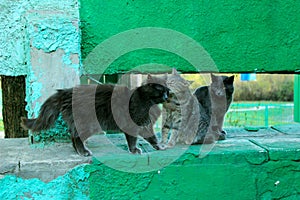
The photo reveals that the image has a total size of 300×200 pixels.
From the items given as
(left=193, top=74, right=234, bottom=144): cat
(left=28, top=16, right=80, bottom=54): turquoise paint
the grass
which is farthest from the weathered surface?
the grass

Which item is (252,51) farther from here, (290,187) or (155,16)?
(290,187)

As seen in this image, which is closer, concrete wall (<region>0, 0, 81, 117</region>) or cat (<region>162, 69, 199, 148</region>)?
concrete wall (<region>0, 0, 81, 117</region>)

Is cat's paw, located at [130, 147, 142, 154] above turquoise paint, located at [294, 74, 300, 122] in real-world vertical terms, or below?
below

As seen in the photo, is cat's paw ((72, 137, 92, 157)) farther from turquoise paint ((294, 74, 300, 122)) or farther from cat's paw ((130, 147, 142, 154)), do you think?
turquoise paint ((294, 74, 300, 122))

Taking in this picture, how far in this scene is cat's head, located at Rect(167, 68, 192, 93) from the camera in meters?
3.04

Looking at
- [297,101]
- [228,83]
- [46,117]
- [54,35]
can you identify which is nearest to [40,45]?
[54,35]

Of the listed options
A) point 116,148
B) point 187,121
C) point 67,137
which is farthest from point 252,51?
point 67,137

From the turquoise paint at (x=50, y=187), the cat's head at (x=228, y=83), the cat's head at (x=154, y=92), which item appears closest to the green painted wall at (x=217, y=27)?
the cat's head at (x=154, y=92)

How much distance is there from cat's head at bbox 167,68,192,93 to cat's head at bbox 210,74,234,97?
355 millimetres

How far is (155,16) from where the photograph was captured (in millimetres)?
2852

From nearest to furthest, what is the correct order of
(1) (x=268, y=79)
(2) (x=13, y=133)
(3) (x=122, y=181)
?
(3) (x=122, y=181) < (2) (x=13, y=133) < (1) (x=268, y=79)

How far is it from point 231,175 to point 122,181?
816 mm

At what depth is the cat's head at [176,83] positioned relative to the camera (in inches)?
120

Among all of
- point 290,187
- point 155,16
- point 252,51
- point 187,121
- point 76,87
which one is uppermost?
point 155,16
